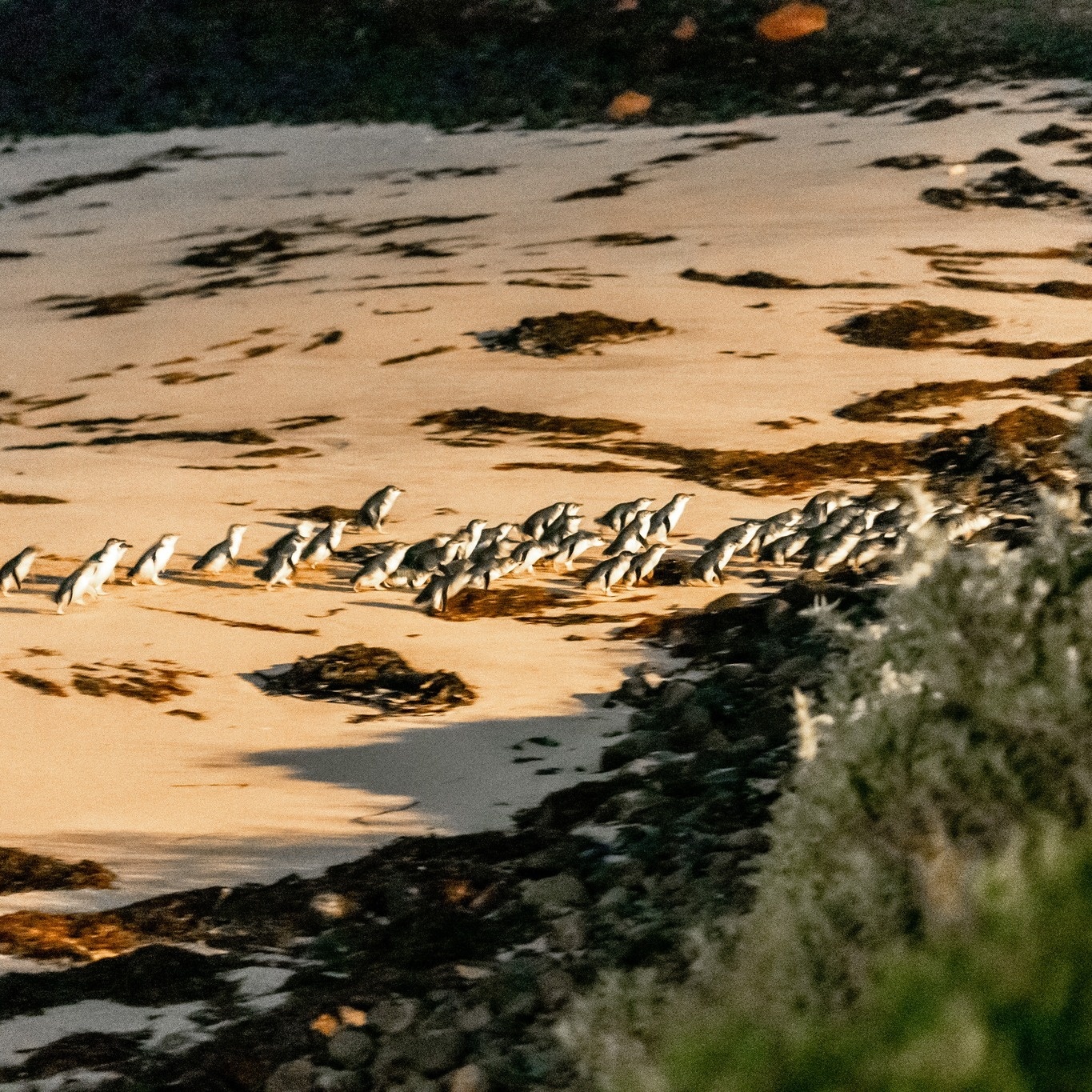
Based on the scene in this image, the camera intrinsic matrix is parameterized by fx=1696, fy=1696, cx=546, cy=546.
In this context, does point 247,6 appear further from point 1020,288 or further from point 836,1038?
point 836,1038

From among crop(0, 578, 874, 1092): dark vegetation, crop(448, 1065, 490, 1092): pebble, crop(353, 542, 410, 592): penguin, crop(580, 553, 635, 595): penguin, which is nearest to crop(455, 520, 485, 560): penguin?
crop(353, 542, 410, 592): penguin

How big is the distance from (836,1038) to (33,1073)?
4393mm

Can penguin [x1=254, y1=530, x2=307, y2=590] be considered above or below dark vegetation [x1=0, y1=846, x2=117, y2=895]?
above

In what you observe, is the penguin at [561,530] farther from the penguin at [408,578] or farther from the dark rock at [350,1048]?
the dark rock at [350,1048]

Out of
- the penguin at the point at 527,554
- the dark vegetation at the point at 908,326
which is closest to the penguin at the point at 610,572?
the penguin at the point at 527,554

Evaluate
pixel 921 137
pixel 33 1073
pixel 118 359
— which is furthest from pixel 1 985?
pixel 921 137

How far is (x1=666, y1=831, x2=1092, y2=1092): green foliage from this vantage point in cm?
154

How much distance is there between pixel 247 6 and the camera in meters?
39.8

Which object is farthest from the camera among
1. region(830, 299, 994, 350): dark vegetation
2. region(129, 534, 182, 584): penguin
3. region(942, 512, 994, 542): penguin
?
region(830, 299, 994, 350): dark vegetation

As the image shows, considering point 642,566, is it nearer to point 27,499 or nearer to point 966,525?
point 966,525

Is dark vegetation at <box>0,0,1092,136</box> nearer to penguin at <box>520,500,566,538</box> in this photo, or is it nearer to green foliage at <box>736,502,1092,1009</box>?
penguin at <box>520,500,566,538</box>

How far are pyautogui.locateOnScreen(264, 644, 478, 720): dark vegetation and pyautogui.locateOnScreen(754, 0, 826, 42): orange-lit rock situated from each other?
27.9m

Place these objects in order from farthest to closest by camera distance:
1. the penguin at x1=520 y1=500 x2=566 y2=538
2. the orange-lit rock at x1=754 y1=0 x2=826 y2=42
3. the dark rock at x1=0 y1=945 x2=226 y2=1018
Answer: the orange-lit rock at x1=754 y1=0 x2=826 y2=42 < the penguin at x1=520 y1=500 x2=566 y2=538 < the dark rock at x1=0 y1=945 x2=226 y2=1018

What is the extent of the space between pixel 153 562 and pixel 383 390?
19.2ft
